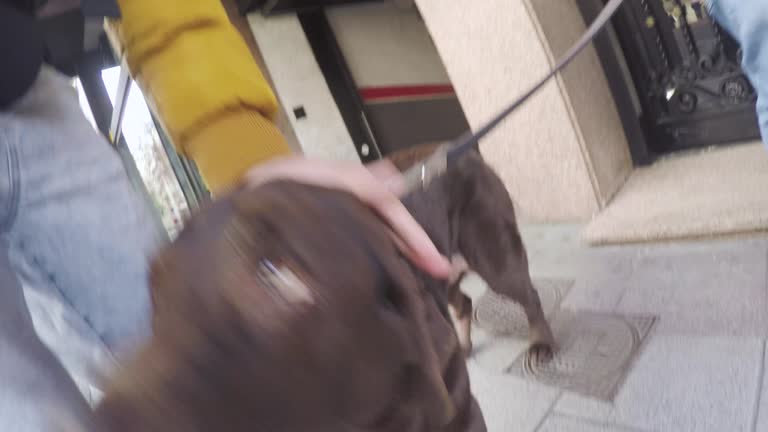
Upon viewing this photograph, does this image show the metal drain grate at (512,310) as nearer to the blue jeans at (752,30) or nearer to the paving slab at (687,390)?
the paving slab at (687,390)

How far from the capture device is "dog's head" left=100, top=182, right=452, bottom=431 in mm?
482

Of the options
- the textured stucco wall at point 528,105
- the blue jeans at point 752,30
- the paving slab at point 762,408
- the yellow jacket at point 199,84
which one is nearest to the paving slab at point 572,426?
the paving slab at point 762,408

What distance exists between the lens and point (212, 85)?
2.84ft

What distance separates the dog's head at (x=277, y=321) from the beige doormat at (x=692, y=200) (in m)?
1.38

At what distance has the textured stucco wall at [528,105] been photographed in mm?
2023

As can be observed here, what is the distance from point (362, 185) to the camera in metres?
0.67

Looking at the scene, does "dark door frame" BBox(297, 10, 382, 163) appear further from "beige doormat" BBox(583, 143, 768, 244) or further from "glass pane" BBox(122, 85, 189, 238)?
"beige doormat" BBox(583, 143, 768, 244)

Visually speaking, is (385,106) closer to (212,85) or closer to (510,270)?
(510,270)

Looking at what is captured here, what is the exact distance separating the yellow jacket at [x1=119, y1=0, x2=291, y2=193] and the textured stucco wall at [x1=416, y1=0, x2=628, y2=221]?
4.51 feet

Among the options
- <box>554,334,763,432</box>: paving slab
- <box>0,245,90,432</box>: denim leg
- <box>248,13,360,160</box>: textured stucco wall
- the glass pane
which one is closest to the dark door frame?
<box>248,13,360,160</box>: textured stucco wall

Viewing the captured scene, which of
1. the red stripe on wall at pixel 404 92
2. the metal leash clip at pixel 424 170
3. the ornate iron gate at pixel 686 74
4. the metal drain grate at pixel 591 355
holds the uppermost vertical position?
the metal leash clip at pixel 424 170

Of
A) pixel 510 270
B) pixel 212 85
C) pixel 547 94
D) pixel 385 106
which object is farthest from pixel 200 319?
pixel 385 106

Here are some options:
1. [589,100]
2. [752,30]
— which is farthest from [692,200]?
[752,30]

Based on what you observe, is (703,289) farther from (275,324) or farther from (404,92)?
(404,92)
